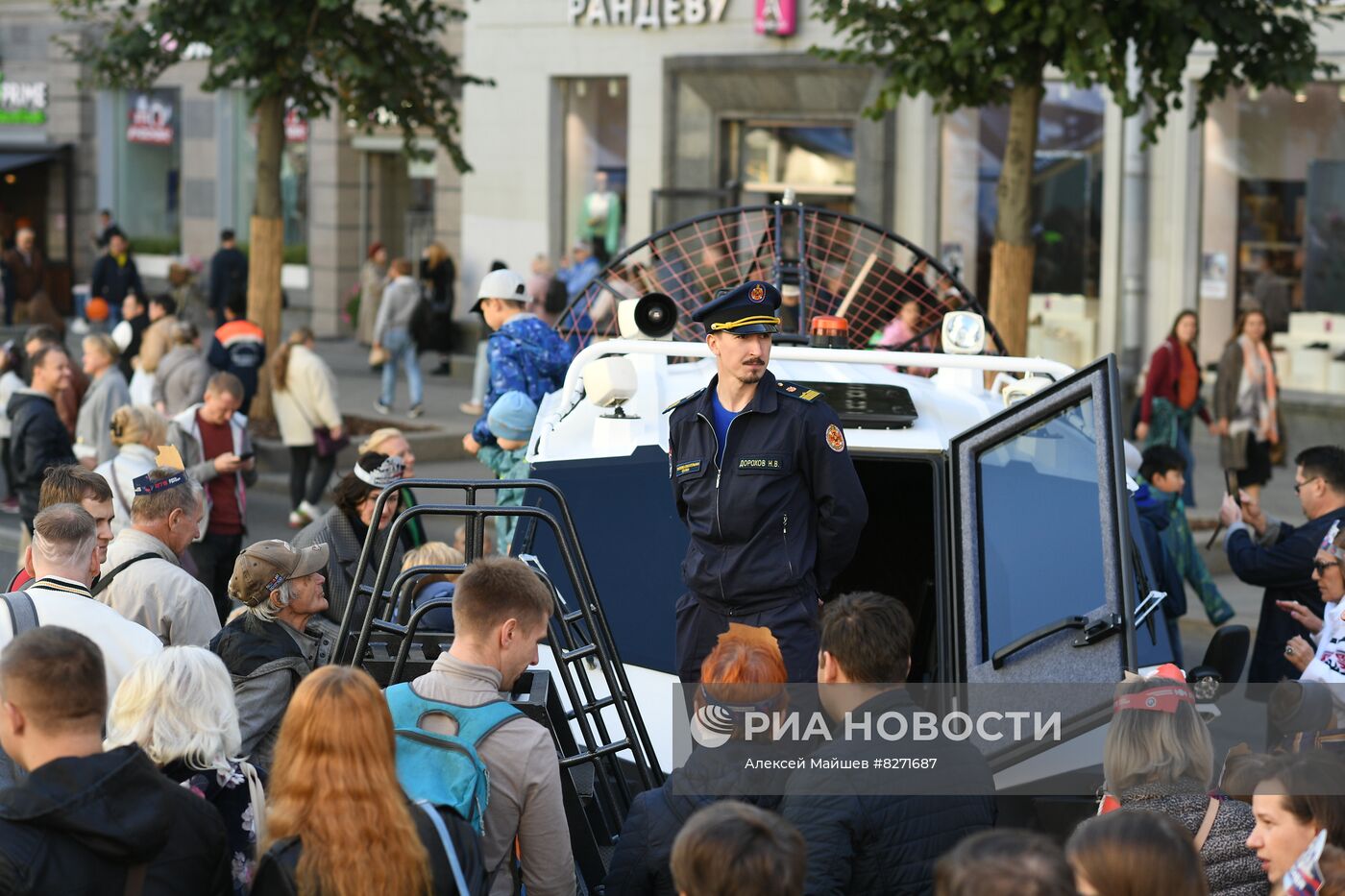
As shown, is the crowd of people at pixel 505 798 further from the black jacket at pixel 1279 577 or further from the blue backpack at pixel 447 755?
A: the black jacket at pixel 1279 577

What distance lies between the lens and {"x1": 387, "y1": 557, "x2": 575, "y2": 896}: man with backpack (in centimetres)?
416

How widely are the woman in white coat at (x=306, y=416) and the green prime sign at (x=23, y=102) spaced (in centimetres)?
2042

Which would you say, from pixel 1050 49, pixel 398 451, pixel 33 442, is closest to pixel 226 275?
pixel 33 442

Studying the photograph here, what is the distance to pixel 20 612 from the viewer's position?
526 cm

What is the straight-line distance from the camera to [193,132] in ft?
94.4

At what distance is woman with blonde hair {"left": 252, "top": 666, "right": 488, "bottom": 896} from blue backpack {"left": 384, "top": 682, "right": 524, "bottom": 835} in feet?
0.65

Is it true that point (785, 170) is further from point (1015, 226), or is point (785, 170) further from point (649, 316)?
point (649, 316)

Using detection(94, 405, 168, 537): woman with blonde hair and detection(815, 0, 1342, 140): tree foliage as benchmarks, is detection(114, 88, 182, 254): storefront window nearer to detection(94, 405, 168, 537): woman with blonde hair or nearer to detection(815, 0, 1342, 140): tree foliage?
detection(815, 0, 1342, 140): tree foliage

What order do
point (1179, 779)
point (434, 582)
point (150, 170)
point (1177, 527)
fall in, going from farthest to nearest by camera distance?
point (150, 170)
point (1177, 527)
point (434, 582)
point (1179, 779)

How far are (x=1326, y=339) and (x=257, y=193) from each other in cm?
1014

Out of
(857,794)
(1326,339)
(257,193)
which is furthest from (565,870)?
(1326,339)

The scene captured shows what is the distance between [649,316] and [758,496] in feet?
6.51

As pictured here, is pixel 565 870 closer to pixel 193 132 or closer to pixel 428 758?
pixel 428 758

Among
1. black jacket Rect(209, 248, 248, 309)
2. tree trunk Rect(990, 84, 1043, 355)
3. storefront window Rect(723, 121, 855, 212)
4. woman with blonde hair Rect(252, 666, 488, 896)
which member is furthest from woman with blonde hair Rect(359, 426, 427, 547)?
black jacket Rect(209, 248, 248, 309)
